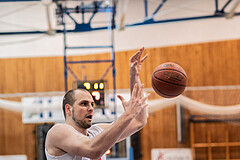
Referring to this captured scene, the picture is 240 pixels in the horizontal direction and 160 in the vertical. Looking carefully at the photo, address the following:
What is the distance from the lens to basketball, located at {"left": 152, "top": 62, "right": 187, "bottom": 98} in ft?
12.3

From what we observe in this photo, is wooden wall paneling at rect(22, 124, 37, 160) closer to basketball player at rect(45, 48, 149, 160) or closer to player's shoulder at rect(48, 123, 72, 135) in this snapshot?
basketball player at rect(45, 48, 149, 160)

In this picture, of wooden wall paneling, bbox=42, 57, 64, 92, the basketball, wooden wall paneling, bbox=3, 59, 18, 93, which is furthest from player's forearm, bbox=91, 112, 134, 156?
wooden wall paneling, bbox=3, 59, 18, 93

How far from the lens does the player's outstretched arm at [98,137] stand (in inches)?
87.6

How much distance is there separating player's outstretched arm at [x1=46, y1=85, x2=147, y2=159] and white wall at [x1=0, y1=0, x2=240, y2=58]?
7.65 meters

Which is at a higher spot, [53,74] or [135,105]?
[135,105]

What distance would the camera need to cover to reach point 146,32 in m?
10.1

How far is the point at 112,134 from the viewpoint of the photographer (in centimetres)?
222

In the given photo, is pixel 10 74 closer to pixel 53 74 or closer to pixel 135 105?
pixel 53 74

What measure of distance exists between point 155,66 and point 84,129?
7490mm

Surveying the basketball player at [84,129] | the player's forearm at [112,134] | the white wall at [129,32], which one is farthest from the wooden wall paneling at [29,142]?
the player's forearm at [112,134]

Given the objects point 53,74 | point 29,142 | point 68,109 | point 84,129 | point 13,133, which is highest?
point 68,109

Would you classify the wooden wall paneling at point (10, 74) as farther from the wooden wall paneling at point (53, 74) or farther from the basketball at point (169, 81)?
the basketball at point (169, 81)

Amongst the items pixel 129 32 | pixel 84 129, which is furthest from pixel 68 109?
pixel 129 32

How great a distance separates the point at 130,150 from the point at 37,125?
9.59ft
